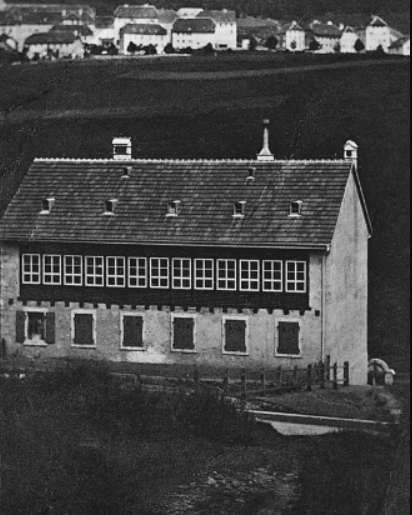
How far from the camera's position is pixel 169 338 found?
17062mm

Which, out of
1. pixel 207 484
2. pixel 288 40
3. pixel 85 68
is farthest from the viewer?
pixel 288 40

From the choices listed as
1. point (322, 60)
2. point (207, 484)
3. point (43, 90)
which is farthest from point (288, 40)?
point (207, 484)

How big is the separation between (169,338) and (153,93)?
1898mm

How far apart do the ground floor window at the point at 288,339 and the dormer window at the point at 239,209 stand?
918mm

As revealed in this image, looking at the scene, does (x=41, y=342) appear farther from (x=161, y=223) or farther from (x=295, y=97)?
(x=295, y=97)

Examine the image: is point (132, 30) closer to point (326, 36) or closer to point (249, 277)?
point (326, 36)

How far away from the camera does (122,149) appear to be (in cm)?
1741

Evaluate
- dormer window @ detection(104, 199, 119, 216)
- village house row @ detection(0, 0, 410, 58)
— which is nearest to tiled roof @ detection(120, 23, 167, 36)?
village house row @ detection(0, 0, 410, 58)

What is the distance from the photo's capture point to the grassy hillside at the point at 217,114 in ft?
51.2

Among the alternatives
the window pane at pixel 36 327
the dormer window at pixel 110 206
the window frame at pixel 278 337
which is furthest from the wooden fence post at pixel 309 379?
the window pane at pixel 36 327

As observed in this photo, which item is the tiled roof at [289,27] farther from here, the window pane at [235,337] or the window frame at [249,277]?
the window pane at [235,337]

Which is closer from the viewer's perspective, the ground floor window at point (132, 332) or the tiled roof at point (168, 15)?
the tiled roof at point (168, 15)

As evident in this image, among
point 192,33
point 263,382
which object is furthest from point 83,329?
point 192,33

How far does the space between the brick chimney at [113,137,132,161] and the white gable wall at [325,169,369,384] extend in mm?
1823
